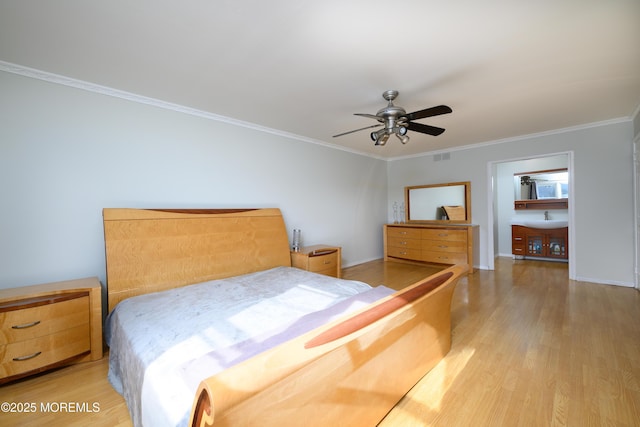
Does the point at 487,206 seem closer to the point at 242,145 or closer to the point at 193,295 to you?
the point at 242,145

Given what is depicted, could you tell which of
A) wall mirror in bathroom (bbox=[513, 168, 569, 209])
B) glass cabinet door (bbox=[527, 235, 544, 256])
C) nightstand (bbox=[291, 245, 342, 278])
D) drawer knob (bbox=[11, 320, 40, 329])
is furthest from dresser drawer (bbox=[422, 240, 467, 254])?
drawer knob (bbox=[11, 320, 40, 329])

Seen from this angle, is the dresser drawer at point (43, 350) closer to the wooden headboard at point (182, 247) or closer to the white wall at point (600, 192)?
→ the wooden headboard at point (182, 247)

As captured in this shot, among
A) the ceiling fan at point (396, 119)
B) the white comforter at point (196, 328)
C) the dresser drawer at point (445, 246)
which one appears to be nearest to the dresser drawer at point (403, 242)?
the dresser drawer at point (445, 246)

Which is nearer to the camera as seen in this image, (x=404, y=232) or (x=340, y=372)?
(x=340, y=372)

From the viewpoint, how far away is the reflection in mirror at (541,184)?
5703 mm

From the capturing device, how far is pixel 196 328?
1556 mm

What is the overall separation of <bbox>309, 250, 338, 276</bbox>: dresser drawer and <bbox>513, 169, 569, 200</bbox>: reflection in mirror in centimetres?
516

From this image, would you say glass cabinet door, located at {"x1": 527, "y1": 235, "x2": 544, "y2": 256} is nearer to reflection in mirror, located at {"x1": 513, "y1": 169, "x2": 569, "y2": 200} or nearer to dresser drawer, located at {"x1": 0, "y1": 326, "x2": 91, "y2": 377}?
reflection in mirror, located at {"x1": 513, "y1": 169, "x2": 569, "y2": 200}

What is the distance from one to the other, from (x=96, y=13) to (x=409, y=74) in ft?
7.55

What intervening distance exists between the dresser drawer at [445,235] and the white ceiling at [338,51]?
232cm

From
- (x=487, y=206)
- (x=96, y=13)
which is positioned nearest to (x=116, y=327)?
(x=96, y=13)

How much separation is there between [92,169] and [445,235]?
5.19 meters

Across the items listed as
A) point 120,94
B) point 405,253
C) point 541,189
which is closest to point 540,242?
point 541,189

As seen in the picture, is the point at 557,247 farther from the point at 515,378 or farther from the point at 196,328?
the point at 196,328
